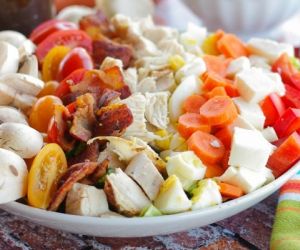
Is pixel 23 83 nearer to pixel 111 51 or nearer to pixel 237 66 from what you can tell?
pixel 111 51

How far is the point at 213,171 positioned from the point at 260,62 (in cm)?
49

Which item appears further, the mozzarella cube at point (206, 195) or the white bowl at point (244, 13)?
the white bowl at point (244, 13)

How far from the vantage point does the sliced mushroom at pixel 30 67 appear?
148 centimetres

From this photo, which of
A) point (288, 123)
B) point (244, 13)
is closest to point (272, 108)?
point (288, 123)

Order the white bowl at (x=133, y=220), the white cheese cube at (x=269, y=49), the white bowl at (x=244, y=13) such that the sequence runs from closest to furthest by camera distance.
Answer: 1. the white bowl at (x=133, y=220)
2. the white cheese cube at (x=269, y=49)
3. the white bowl at (x=244, y=13)

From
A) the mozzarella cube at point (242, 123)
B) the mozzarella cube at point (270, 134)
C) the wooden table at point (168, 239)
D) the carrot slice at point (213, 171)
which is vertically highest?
the mozzarella cube at point (242, 123)

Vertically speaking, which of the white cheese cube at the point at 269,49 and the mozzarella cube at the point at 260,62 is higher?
the white cheese cube at the point at 269,49

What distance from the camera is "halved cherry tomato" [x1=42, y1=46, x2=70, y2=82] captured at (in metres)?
1.56

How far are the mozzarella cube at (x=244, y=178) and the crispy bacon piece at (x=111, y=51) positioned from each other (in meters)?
0.53

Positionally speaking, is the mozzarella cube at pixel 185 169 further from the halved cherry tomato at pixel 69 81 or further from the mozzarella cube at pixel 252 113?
the halved cherry tomato at pixel 69 81

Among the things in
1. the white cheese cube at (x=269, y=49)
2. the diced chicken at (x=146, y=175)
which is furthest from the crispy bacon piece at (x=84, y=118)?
the white cheese cube at (x=269, y=49)

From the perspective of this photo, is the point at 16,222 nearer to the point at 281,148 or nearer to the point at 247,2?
the point at 281,148

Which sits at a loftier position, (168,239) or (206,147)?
(206,147)

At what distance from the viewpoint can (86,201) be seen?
1.09m
